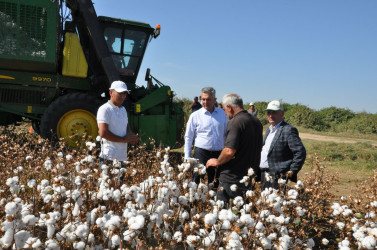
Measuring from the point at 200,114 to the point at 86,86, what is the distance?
181 inches

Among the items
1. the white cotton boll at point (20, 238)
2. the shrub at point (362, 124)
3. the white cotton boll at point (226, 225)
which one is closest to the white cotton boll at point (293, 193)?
the white cotton boll at point (226, 225)

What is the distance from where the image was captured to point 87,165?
3.16m

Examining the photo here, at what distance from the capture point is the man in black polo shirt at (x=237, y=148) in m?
3.09

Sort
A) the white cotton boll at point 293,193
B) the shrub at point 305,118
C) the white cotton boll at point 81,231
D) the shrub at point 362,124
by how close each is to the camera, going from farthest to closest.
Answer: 1. the shrub at point 305,118
2. the shrub at point 362,124
3. the white cotton boll at point 293,193
4. the white cotton boll at point 81,231

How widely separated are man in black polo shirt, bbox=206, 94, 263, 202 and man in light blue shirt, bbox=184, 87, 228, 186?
110cm

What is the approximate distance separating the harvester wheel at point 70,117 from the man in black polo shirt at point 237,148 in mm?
4745

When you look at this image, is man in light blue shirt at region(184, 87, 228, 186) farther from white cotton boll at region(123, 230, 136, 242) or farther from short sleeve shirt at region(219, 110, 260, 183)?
white cotton boll at region(123, 230, 136, 242)

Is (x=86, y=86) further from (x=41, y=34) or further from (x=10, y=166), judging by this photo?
(x=10, y=166)

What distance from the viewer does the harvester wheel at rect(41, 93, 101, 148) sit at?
7.20m

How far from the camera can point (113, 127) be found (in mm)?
3549

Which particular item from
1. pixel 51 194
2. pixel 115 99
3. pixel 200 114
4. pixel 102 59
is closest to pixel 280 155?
pixel 200 114

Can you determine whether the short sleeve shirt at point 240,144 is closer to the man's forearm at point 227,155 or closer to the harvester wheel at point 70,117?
the man's forearm at point 227,155

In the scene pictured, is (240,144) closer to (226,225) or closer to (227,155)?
(227,155)

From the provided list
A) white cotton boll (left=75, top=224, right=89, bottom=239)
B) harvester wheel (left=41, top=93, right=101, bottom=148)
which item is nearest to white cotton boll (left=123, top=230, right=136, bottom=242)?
white cotton boll (left=75, top=224, right=89, bottom=239)
